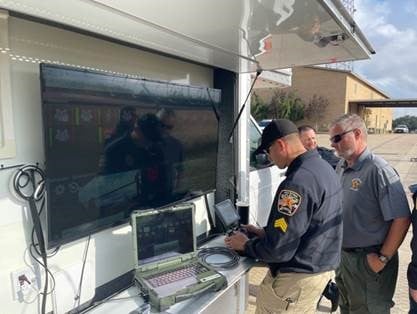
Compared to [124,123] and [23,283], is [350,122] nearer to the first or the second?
[124,123]

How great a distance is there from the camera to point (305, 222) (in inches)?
64.3

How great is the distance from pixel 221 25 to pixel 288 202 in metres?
0.91

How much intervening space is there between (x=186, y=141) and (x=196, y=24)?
845 millimetres

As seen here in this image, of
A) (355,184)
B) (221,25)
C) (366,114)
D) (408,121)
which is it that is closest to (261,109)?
(366,114)

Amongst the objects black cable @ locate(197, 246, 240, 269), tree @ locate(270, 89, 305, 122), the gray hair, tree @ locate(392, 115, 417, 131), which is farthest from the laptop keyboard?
tree @ locate(392, 115, 417, 131)

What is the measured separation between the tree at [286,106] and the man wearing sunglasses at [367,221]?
23960 mm

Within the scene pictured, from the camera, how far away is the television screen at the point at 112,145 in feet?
4.60

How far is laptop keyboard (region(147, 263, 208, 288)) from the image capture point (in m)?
1.62

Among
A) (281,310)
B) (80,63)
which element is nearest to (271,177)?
(281,310)

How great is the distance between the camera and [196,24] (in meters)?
1.52

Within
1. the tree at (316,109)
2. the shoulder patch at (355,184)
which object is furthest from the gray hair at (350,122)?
the tree at (316,109)

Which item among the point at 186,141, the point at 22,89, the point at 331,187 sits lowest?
the point at 331,187

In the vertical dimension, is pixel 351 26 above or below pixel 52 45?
above

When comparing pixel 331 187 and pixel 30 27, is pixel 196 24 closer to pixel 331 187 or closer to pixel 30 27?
pixel 30 27
